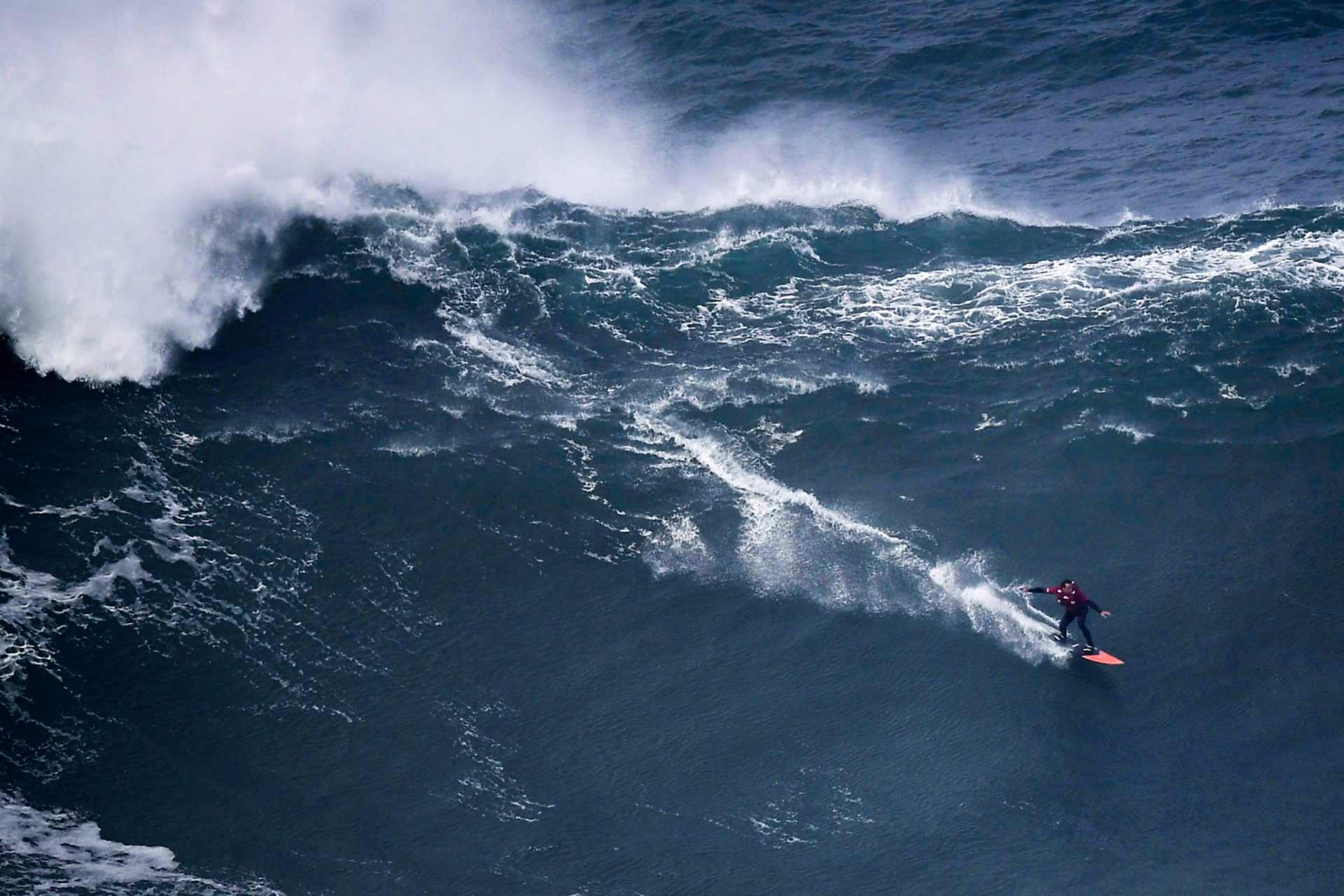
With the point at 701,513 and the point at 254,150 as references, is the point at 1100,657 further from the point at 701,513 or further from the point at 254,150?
the point at 254,150

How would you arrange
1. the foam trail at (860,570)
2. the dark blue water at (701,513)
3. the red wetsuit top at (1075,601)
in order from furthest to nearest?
the foam trail at (860,570), the red wetsuit top at (1075,601), the dark blue water at (701,513)

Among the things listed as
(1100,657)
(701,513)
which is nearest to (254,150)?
(701,513)

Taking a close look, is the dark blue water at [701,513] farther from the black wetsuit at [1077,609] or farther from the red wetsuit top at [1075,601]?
the red wetsuit top at [1075,601]

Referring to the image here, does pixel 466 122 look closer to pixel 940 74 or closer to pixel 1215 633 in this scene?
pixel 940 74

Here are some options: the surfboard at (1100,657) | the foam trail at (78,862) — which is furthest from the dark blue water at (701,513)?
the surfboard at (1100,657)

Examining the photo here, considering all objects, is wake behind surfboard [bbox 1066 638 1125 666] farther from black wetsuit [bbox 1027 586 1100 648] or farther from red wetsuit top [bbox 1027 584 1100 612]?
red wetsuit top [bbox 1027 584 1100 612]

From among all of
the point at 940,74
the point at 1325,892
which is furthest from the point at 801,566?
the point at 940,74
